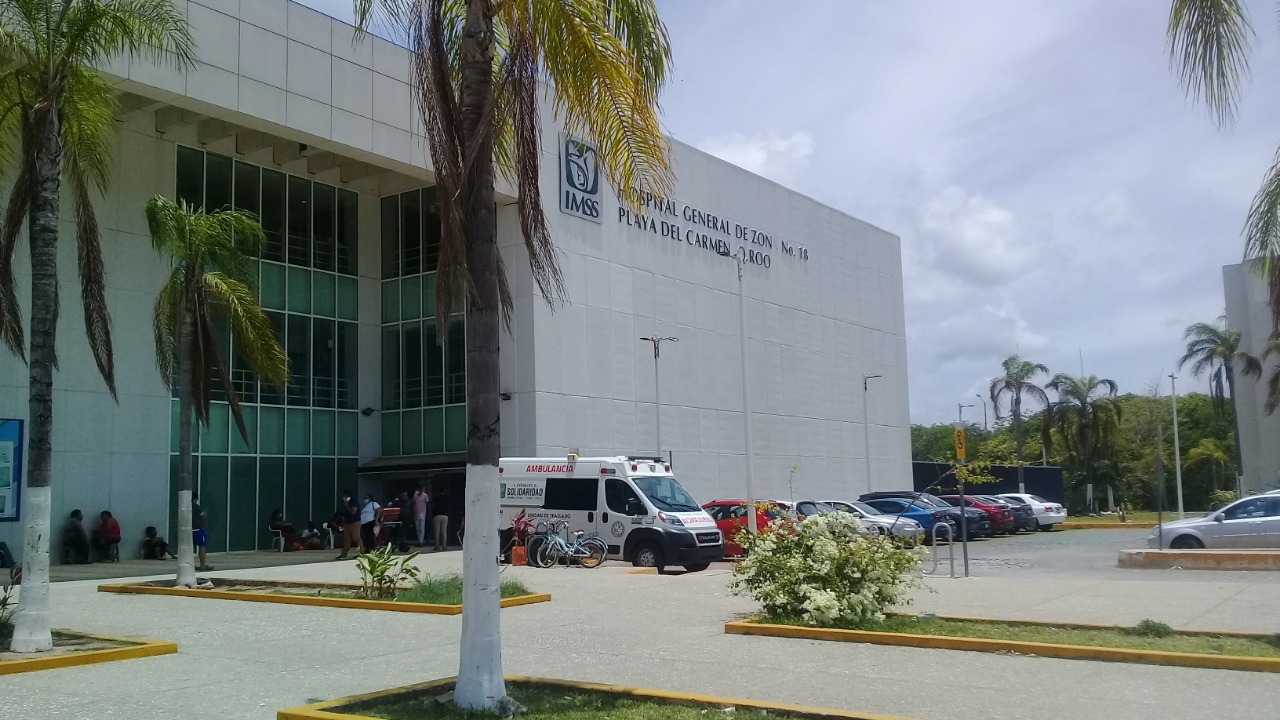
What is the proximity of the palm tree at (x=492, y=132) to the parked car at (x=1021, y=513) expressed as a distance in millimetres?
31234

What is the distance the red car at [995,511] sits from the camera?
1387 inches

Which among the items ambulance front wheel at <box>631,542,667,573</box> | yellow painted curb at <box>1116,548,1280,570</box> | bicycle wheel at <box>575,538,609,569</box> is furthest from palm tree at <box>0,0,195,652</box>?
yellow painted curb at <box>1116,548,1280,570</box>

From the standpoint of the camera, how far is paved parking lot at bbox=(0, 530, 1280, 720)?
8453mm

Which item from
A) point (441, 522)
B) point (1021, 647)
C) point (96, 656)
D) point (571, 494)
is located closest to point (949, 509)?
point (571, 494)

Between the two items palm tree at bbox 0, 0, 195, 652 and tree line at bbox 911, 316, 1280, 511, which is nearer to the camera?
palm tree at bbox 0, 0, 195, 652

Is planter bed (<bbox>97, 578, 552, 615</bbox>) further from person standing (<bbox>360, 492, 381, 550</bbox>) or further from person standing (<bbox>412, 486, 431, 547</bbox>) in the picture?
person standing (<bbox>412, 486, 431, 547</bbox>)

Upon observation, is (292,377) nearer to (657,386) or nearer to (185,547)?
(657,386)

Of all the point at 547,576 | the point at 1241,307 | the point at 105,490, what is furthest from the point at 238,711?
the point at 1241,307

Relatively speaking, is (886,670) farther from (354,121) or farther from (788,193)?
(788,193)

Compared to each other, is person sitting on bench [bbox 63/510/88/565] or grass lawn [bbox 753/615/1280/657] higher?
person sitting on bench [bbox 63/510/88/565]

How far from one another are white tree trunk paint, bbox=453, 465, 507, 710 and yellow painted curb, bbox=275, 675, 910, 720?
2.44ft

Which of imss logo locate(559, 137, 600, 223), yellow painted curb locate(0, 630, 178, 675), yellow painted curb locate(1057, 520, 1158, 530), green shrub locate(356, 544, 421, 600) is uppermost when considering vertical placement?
imss logo locate(559, 137, 600, 223)

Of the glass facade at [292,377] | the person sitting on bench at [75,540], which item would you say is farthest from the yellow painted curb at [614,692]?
the glass facade at [292,377]

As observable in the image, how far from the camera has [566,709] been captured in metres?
7.81
